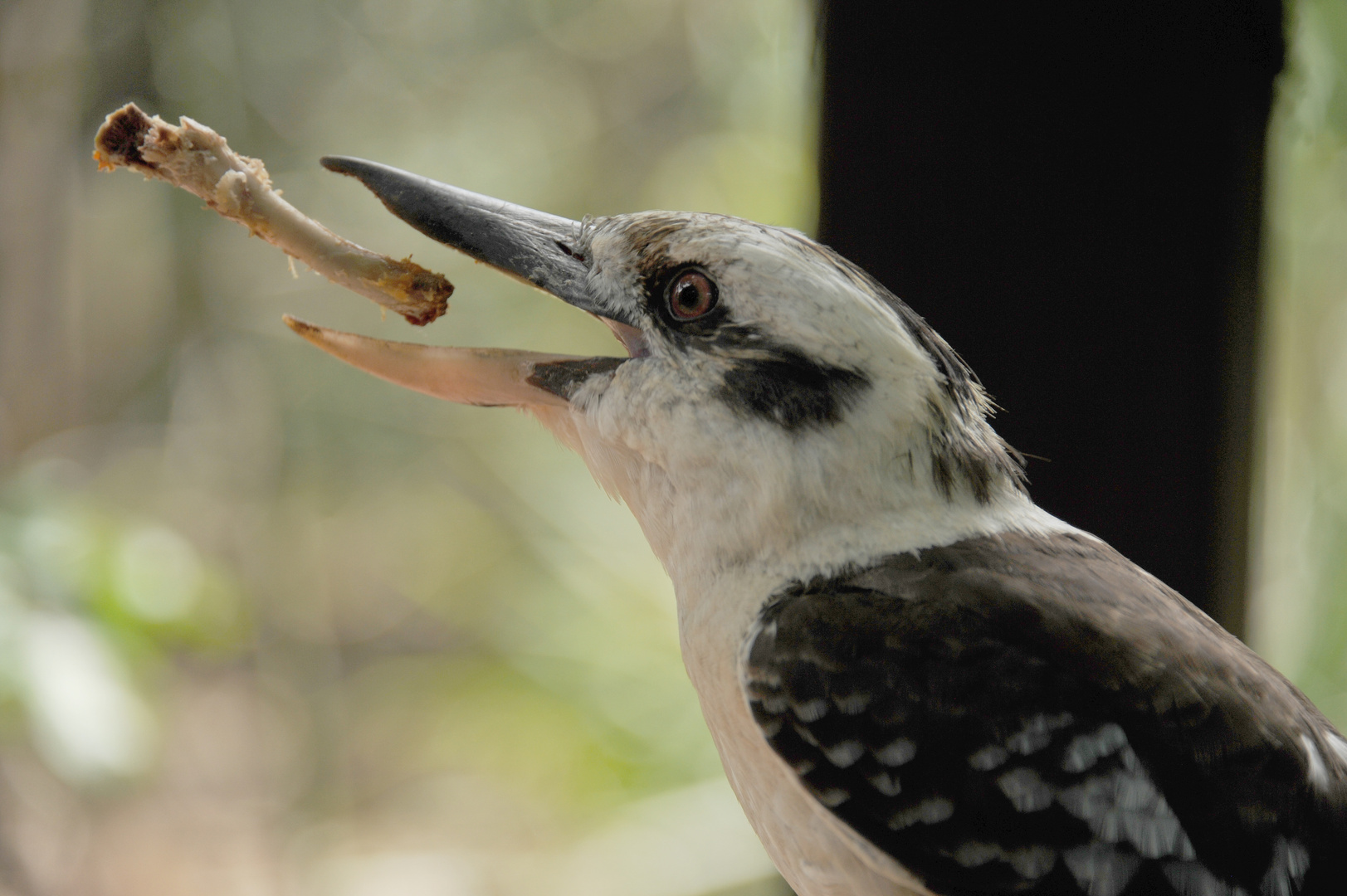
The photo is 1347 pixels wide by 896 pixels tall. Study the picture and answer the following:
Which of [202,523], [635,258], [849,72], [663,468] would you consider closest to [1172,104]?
[849,72]

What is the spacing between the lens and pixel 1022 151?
1.57m

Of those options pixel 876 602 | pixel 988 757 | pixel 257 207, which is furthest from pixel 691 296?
pixel 988 757

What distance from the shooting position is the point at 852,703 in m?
1.10

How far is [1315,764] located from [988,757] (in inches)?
15.4

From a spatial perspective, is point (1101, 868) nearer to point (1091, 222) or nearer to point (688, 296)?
point (688, 296)

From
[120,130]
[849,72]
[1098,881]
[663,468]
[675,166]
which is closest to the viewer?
[1098,881]

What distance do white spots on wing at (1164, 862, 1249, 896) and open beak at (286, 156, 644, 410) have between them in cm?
85

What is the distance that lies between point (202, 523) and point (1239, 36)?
5.80m

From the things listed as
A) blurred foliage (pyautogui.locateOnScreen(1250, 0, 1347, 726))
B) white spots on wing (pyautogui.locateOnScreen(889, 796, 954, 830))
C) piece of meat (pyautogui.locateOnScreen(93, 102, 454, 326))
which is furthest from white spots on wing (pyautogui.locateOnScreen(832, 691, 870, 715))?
blurred foliage (pyautogui.locateOnScreen(1250, 0, 1347, 726))

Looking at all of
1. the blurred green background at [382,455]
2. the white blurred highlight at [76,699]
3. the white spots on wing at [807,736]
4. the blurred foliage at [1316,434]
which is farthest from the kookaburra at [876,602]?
the blurred green background at [382,455]

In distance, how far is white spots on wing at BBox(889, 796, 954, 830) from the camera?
106 cm

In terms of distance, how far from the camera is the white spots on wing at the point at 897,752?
1.07m

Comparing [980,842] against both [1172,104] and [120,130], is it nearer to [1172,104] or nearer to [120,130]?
[1172,104]

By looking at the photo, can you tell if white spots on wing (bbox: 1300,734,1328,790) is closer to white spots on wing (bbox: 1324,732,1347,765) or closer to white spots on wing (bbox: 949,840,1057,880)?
white spots on wing (bbox: 1324,732,1347,765)
